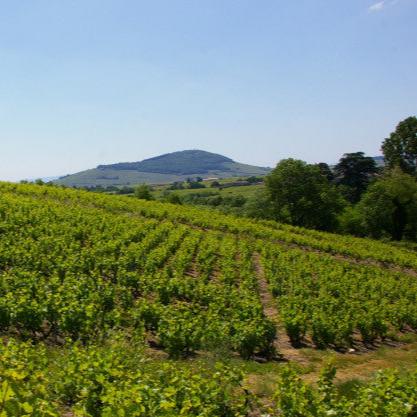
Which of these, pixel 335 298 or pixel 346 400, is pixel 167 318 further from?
pixel 335 298

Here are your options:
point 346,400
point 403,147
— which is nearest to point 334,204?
point 403,147

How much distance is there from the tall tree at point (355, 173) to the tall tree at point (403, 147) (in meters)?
3.97

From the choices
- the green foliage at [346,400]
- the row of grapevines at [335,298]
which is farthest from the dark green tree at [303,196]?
the green foliage at [346,400]

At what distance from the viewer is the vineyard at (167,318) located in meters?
6.83

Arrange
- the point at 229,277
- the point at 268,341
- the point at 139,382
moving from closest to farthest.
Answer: the point at 139,382
the point at 268,341
the point at 229,277

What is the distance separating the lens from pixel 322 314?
586 inches

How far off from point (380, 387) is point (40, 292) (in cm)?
842

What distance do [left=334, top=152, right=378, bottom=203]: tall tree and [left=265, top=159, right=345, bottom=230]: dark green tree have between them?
16.3 meters

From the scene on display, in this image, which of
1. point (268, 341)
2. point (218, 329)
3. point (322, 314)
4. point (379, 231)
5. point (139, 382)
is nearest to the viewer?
point (139, 382)

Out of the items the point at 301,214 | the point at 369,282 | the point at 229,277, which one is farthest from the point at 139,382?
the point at 301,214

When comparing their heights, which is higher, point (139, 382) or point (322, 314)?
point (139, 382)

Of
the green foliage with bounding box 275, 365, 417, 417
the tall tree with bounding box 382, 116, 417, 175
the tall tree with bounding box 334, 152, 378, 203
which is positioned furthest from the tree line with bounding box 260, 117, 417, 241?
the green foliage with bounding box 275, 365, 417, 417

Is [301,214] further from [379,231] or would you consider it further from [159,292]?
[159,292]

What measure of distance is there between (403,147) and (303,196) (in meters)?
21.9
